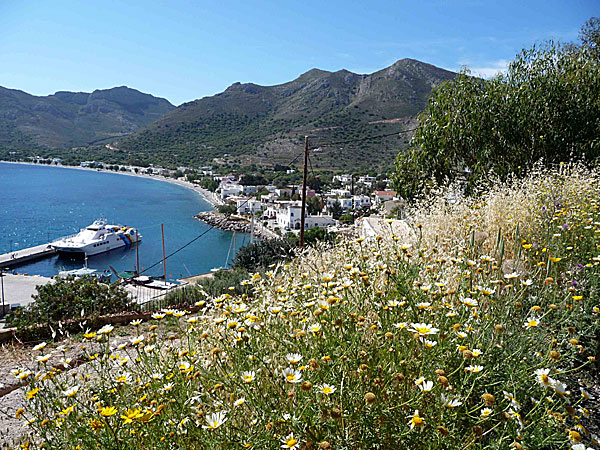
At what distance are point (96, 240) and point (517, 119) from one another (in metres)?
40.7

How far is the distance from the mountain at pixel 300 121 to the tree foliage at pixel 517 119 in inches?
1585

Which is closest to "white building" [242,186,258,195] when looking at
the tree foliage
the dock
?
the dock

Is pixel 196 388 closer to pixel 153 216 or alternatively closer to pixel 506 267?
pixel 506 267

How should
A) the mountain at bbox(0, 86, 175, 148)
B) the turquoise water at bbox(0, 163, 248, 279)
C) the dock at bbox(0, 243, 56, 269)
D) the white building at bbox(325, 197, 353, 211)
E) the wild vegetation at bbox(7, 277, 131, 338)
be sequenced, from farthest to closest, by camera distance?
1. the mountain at bbox(0, 86, 175, 148)
2. the white building at bbox(325, 197, 353, 211)
3. the turquoise water at bbox(0, 163, 248, 279)
4. the dock at bbox(0, 243, 56, 269)
5. the wild vegetation at bbox(7, 277, 131, 338)

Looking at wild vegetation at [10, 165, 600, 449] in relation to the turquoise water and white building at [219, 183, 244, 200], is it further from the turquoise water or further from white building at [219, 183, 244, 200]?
white building at [219, 183, 244, 200]

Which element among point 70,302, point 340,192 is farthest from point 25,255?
point 70,302

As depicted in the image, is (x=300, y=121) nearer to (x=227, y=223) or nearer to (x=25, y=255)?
(x=227, y=223)

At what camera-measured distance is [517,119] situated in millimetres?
7621

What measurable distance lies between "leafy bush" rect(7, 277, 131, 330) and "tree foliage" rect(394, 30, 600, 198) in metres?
5.49

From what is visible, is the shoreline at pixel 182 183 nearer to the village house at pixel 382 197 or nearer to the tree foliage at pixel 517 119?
the village house at pixel 382 197

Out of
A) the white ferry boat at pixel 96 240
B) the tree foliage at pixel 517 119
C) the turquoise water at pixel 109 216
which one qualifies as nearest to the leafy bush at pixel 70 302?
the tree foliage at pixel 517 119

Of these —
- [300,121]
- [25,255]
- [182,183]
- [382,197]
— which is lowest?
[25,255]

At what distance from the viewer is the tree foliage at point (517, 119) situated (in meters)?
7.35

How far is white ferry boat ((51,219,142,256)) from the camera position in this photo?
38.6 m
